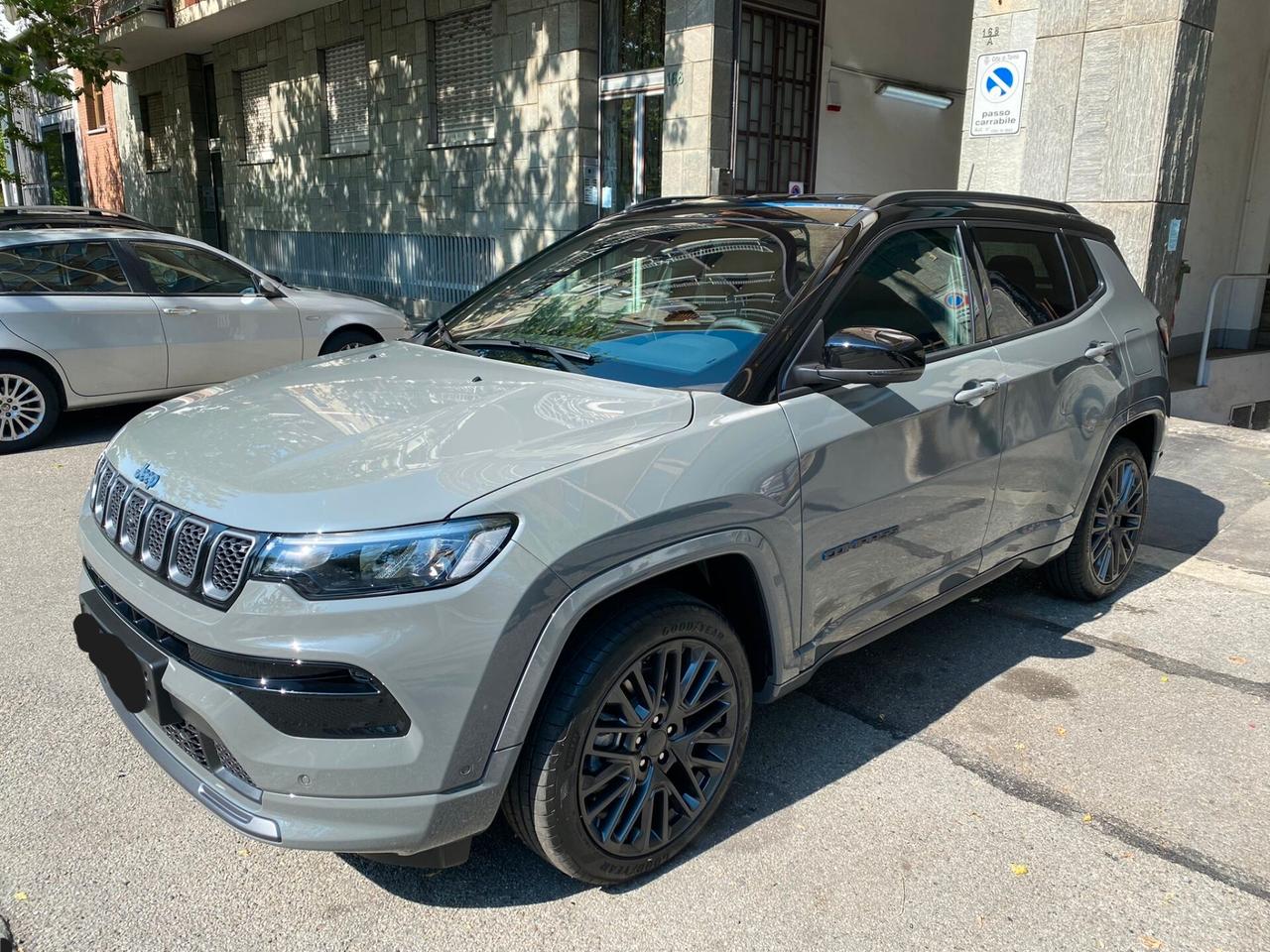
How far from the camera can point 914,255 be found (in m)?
3.45

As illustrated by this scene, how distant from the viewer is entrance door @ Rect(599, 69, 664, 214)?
10.6m

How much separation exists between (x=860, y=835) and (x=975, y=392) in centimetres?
153

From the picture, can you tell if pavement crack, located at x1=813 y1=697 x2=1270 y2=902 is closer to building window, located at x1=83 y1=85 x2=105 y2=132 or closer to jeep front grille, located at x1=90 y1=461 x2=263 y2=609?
jeep front grille, located at x1=90 y1=461 x2=263 y2=609

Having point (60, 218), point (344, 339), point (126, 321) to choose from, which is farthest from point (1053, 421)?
point (60, 218)

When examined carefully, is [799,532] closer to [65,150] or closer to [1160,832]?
[1160,832]

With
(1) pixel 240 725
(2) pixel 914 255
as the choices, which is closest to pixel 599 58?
(2) pixel 914 255

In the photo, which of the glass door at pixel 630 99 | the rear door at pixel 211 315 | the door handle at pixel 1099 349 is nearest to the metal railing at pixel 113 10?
the glass door at pixel 630 99

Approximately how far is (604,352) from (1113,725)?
2229 mm

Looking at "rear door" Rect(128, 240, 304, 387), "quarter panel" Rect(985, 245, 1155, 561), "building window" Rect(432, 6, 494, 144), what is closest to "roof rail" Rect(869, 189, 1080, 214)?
"quarter panel" Rect(985, 245, 1155, 561)

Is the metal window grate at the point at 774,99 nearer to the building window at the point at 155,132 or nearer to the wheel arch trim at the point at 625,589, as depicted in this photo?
the wheel arch trim at the point at 625,589

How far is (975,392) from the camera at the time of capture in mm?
3432

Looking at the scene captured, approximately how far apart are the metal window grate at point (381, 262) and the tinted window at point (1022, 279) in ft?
30.4

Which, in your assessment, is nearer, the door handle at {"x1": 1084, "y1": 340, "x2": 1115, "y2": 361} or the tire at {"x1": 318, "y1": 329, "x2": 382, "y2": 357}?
the door handle at {"x1": 1084, "y1": 340, "x2": 1115, "y2": 361}

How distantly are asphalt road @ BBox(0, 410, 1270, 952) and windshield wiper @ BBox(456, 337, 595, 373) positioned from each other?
1417mm
